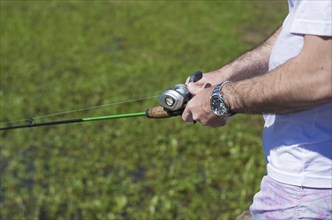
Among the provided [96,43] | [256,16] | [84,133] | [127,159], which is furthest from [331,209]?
[256,16]

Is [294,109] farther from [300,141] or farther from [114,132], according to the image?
[114,132]

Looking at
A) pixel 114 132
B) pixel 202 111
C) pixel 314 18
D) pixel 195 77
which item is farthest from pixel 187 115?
pixel 114 132

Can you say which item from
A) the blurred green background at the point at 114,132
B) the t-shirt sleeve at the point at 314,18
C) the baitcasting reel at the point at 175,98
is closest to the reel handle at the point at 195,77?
the baitcasting reel at the point at 175,98

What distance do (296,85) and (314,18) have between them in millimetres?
207

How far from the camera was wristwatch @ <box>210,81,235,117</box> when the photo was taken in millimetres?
2070

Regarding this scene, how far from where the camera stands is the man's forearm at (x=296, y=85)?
1.75m

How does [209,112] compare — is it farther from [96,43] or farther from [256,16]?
[256,16]

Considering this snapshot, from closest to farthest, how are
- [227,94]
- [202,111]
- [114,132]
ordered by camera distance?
[227,94] → [202,111] → [114,132]

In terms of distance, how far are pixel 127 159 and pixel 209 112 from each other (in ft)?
11.0

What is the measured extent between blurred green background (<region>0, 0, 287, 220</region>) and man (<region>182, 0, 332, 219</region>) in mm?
2456

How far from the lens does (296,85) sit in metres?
1.81

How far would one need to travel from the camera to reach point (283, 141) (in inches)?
79.9

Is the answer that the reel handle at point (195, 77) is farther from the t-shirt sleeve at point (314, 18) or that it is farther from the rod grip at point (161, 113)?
the t-shirt sleeve at point (314, 18)

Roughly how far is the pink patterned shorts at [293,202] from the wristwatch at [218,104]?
0.94 ft
